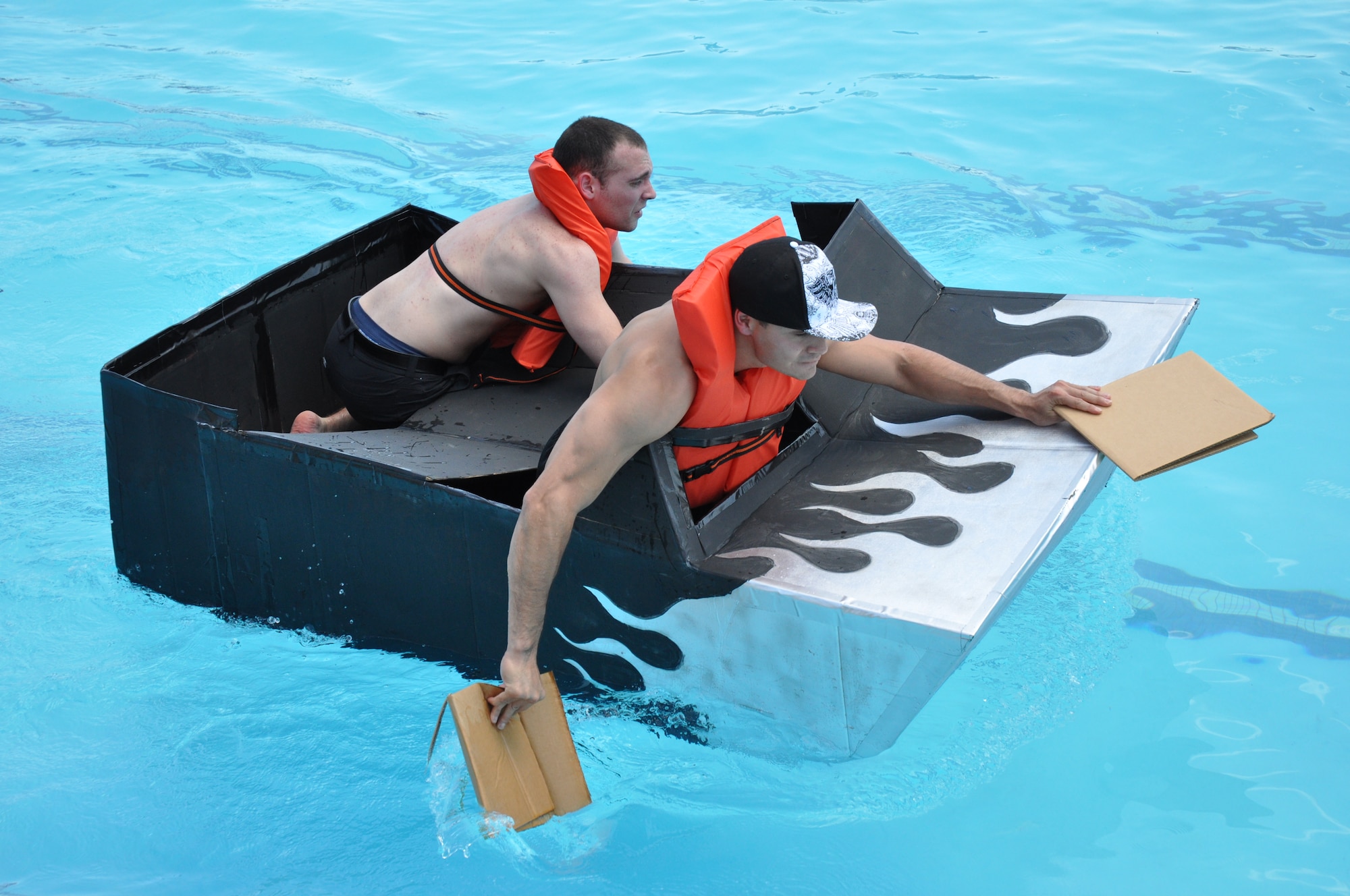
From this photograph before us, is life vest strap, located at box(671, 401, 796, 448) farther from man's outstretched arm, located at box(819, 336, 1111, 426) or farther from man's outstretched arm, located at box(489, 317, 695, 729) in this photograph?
man's outstretched arm, located at box(819, 336, 1111, 426)

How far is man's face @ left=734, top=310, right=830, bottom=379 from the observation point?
227 cm

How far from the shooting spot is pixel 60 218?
6.59 metres

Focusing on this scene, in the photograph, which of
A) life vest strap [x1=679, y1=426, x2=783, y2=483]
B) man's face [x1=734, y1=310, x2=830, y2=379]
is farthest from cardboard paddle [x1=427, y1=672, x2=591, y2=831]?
man's face [x1=734, y1=310, x2=830, y2=379]

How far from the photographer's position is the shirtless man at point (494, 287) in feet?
10.1

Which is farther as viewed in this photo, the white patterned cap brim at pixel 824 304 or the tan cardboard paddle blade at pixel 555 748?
the tan cardboard paddle blade at pixel 555 748

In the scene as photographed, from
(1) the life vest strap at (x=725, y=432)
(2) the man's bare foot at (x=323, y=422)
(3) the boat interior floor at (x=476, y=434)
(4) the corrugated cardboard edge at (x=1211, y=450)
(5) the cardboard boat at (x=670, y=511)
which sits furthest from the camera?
(2) the man's bare foot at (x=323, y=422)

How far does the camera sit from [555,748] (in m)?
2.42

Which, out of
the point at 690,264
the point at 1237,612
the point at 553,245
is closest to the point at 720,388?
the point at 553,245

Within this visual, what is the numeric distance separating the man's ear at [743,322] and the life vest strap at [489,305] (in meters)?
1.14

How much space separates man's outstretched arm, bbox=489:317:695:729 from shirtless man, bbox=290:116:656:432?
792 millimetres

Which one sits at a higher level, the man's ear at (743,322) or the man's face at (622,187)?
the man's face at (622,187)

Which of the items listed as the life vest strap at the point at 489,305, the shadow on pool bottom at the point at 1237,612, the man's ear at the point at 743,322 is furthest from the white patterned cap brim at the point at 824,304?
the shadow on pool bottom at the point at 1237,612

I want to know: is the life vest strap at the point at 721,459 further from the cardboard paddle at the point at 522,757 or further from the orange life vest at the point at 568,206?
the orange life vest at the point at 568,206

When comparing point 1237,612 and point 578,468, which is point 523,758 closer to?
point 578,468
